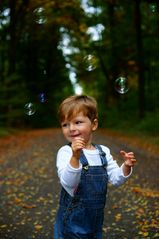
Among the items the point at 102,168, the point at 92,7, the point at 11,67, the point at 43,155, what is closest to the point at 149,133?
the point at 43,155

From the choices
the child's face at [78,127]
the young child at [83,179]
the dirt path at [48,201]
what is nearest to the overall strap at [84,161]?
the young child at [83,179]

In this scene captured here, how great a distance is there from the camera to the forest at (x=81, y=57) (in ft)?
93.7

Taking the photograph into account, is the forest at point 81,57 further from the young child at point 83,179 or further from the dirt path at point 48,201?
the young child at point 83,179

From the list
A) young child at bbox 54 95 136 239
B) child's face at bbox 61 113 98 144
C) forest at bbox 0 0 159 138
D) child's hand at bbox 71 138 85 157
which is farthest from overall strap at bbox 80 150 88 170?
forest at bbox 0 0 159 138

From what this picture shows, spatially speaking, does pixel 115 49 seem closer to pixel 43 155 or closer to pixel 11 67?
pixel 11 67

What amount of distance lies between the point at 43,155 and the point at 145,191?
6.34m

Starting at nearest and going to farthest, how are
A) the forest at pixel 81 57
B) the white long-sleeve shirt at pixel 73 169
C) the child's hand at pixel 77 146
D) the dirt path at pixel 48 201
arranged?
the child's hand at pixel 77 146 → the white long-sleeve shirt at pixel 73 169 → the dirt path at pixel 48 201 → the forest at pixel 81 57

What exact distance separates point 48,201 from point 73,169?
5.69m

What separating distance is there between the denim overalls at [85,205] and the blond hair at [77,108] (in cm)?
30

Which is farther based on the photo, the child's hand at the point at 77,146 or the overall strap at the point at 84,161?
the overall strap at the point at 84,161

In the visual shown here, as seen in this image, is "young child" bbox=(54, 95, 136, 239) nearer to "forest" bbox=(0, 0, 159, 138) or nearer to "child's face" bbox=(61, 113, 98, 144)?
"child's face" bbox=(61, 113, 98, 144)

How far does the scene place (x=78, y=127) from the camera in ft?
12.4

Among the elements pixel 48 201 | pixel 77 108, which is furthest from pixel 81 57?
pixel 77 108

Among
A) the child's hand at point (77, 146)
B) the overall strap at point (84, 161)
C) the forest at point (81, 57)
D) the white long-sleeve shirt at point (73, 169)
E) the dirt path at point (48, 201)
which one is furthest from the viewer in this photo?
the forest at point (81, 57)
